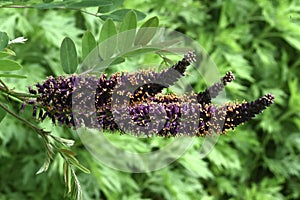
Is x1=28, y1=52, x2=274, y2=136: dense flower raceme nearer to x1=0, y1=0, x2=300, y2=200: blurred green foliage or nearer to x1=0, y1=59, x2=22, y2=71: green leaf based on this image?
x1=0, y1=59, x2=22, y2=71: green leaf

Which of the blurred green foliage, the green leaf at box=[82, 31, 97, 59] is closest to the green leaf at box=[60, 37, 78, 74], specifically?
the green leaf at box=[82, 31, 97, 59]

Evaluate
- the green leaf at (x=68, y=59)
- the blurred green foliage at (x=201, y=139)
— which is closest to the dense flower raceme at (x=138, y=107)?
the green leaf at (x=68, y=59)

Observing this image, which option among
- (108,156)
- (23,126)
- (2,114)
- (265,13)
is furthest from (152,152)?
(2,114)

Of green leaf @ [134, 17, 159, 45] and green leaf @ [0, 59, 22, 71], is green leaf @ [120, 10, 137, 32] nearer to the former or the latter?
green leaf @ [134, 17, 159, 45]

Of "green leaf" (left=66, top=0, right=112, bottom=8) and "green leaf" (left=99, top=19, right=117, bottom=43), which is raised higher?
"green leaf" (left=66, top=0, right=112, bottom=8)

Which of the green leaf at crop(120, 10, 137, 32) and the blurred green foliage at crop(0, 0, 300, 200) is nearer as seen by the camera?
the green leaf at crop(120, 10, 137, 32)

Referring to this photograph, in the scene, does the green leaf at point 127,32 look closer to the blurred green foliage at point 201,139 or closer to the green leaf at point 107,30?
the green leaf at point 107,30

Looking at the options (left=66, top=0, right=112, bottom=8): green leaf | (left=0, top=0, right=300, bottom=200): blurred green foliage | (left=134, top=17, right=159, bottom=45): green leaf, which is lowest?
(left=0, top=0, right=300, bottom=200): blurred green foliage
